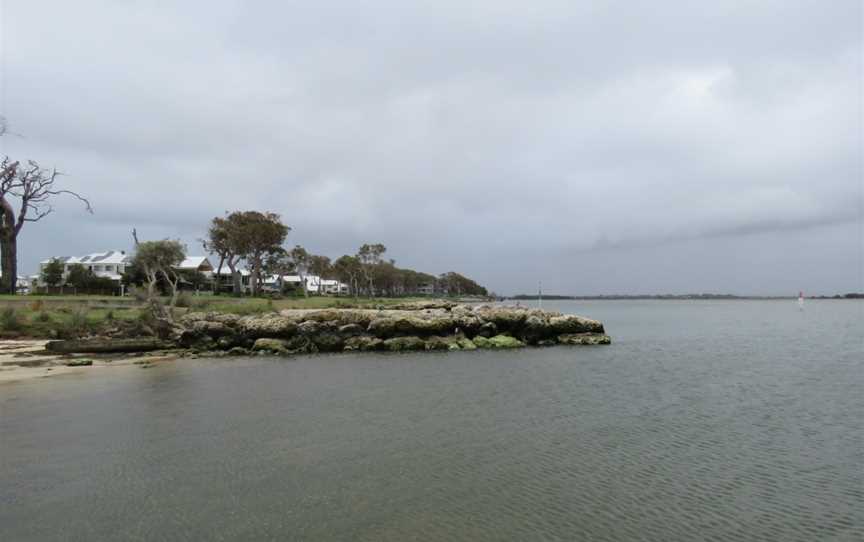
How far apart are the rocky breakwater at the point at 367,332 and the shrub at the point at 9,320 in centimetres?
1160

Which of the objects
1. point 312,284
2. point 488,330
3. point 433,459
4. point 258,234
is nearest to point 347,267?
point 312,284

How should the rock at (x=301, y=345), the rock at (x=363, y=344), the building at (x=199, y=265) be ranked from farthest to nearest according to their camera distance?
1. the building at (x=199, y=265)
2. the rock at (x=363, y=344)
3. the rock at (x=301, y=345)

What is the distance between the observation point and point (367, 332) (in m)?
42.2

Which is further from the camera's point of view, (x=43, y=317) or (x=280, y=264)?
(x=280, y=264)

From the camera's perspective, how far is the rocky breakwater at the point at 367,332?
40.3m

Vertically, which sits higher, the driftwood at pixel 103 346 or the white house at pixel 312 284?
the white house at pixel 312 284

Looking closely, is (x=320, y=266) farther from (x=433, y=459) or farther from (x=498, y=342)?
(x=433, y=459)

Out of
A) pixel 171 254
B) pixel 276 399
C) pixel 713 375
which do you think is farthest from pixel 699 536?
pixel 171 254

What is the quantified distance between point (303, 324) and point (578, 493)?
112 ft

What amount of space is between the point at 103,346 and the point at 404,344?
73.3ft

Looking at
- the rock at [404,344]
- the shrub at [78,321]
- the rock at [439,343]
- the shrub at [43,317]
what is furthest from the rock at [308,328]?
the shrub at [43,317]

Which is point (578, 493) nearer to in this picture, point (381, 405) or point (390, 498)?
point (390, 498)

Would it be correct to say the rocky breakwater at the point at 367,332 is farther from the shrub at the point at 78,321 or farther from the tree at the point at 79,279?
the tree at the point at 79,279

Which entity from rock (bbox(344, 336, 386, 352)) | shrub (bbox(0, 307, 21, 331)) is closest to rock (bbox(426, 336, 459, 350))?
rock (bbox(344, 336, 386, 352))
